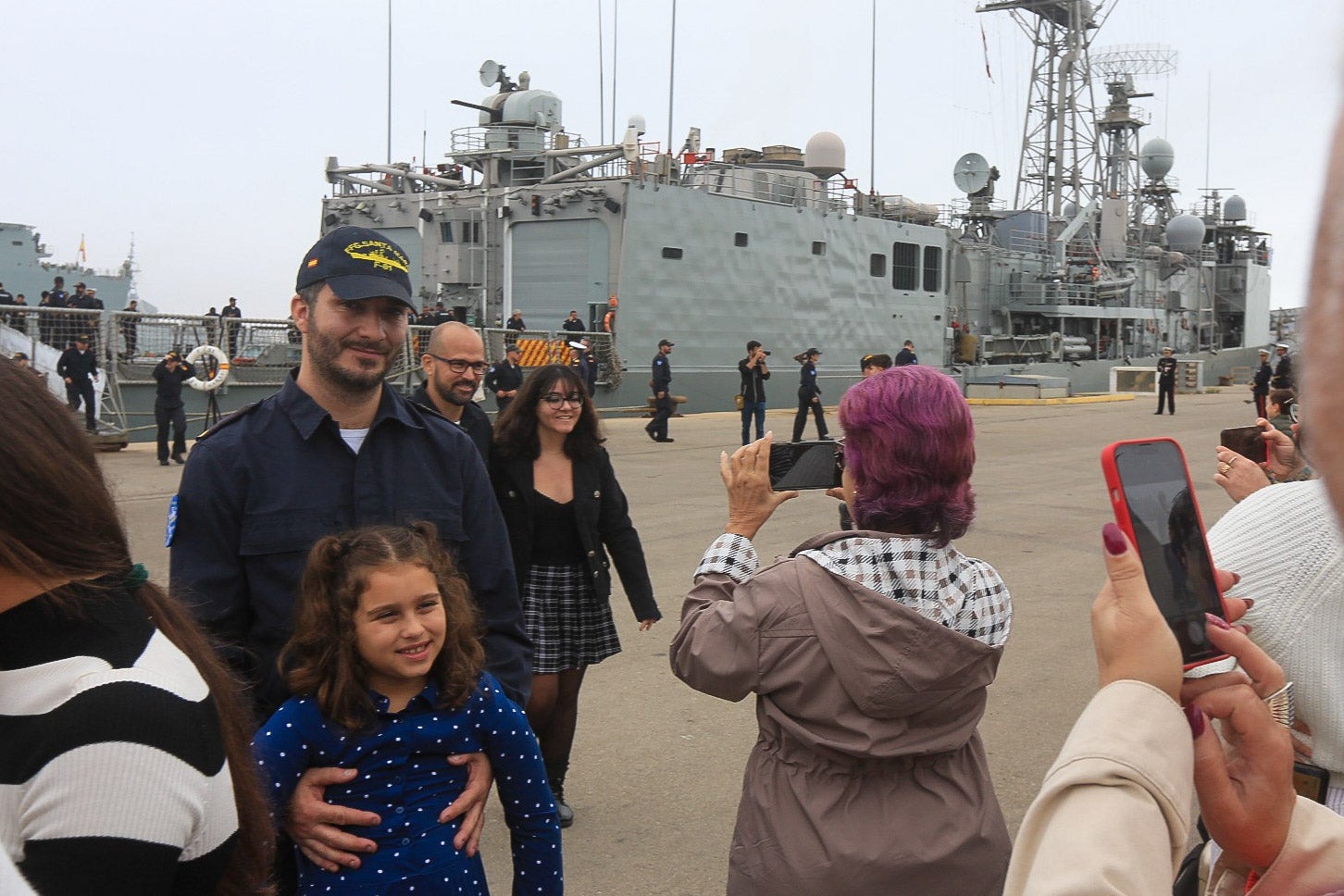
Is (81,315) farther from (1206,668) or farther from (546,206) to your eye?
(1206,668)

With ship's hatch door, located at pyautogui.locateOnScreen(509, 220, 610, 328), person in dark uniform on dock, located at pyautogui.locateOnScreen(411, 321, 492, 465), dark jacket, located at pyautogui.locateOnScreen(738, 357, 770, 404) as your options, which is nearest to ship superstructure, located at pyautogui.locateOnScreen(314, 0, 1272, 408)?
ship's hatch door, located at pyautogui.locateOnScreen(509, 220, 610, 328)

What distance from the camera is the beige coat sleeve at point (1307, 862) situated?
1415 mm

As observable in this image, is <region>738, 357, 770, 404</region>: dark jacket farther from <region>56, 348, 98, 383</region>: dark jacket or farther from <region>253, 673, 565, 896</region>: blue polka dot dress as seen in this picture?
<region>253, 673, 565, 896</region>: blue polka dot dress

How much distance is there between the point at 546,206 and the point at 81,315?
1143 centimetres

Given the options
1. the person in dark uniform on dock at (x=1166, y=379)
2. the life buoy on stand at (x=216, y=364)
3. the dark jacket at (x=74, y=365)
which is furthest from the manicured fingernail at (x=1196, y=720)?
the person in dark uniform on dock at (x=1166, y=379)

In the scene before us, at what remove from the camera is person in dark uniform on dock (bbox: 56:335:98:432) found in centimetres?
1600

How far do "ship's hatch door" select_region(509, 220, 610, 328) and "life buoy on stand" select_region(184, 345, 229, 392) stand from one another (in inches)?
378

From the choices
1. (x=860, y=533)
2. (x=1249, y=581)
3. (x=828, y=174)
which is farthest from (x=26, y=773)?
(x=828, y=174)

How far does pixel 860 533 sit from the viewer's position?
255 centimetres

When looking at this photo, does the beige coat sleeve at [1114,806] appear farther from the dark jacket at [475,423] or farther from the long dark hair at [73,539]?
the dark jacket at [475,423]

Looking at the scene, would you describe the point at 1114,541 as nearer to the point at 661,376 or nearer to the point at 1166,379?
the point at 661,376

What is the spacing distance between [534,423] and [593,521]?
1.58 feet

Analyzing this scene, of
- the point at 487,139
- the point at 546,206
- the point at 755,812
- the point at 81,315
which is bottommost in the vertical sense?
the point at 755,812

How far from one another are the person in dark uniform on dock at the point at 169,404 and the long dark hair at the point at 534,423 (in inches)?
477
